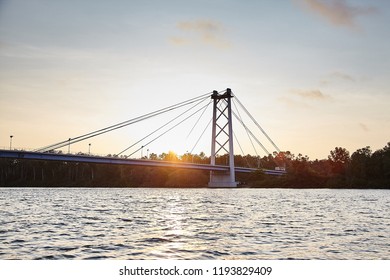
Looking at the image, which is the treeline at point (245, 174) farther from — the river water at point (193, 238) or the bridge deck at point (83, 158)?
the river water at point (193, 238)

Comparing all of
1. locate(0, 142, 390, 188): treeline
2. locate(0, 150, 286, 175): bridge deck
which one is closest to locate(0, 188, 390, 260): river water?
locate(0, 150, 286, 175): bridge deck

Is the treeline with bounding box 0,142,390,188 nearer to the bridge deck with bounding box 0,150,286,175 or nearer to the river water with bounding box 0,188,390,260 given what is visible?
the bridge deck with bounding box 0,150,286,175

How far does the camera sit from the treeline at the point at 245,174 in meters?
67.7

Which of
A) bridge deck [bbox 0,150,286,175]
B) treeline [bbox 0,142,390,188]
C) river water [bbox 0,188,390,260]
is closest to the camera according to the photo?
river water [bbox 0,188,390,260]

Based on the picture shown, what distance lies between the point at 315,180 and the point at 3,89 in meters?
71.9

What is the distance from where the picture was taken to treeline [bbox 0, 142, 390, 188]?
2667 inches

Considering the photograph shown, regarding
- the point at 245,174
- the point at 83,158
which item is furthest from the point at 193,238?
the point at 245,174

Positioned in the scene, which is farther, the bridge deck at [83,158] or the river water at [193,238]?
the bridge deck at [83,158]

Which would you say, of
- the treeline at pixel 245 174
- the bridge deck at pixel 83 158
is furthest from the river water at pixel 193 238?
the treeline at pixel 245 174

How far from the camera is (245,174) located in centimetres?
9519

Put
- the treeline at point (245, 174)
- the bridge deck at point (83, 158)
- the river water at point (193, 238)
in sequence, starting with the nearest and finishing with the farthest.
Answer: the river water at point (193, 238)
the bridge deck at point (83, 158)
the treeline at point (245, 174)
